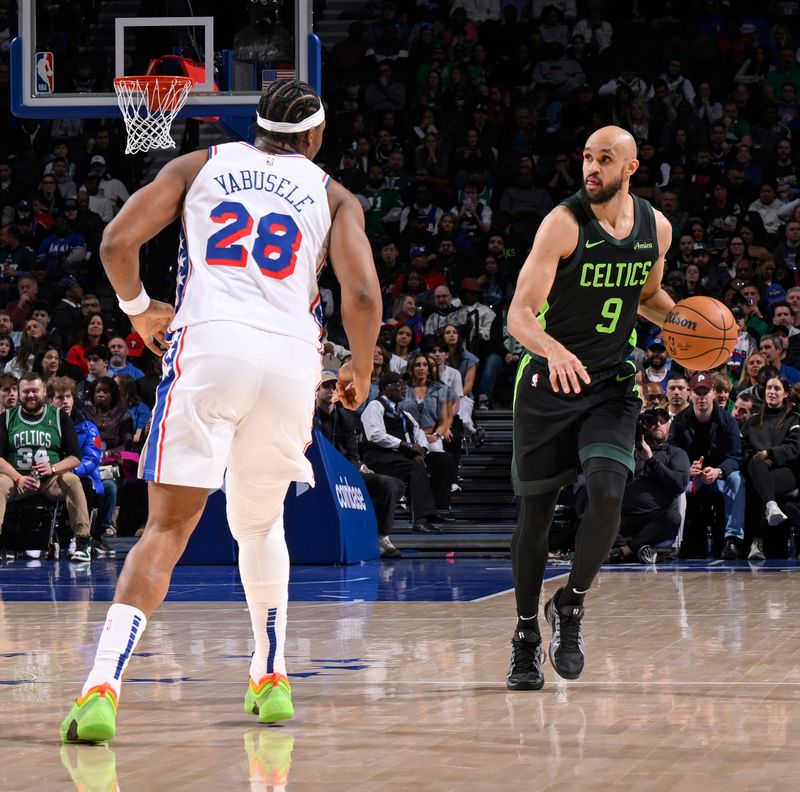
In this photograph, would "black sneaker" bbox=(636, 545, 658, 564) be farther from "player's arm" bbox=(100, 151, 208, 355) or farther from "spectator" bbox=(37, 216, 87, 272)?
"spectator" bbox=(37, 216, 87, 272)

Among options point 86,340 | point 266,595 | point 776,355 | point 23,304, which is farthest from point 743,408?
point 266,595

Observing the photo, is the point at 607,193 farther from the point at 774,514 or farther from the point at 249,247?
the point at 774,514

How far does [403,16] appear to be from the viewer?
21469mm

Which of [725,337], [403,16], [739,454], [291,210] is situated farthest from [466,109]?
[291,210]

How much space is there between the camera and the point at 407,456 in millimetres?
13906

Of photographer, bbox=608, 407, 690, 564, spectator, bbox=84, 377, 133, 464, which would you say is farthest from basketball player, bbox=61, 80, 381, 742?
spectator, bbox=84, 377, 133, 464

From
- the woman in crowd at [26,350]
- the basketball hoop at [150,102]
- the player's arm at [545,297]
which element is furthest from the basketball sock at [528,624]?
the woman in crowd at [26,350]

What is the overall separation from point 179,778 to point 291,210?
175 cm

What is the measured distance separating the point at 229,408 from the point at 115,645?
0.76 metres

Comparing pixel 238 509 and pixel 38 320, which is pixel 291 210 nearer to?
pixel 238 509

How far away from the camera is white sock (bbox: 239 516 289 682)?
462cm

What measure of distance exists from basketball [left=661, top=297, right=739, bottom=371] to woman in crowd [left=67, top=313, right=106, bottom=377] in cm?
1037

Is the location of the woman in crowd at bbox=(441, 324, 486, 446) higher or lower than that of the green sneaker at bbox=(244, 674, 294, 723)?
higher

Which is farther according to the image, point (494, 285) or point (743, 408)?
→ point (494, 285)
